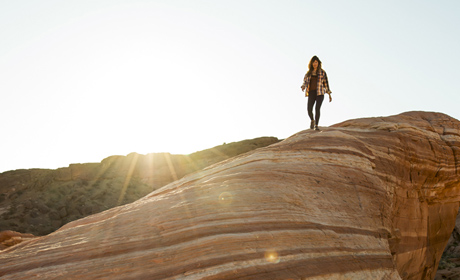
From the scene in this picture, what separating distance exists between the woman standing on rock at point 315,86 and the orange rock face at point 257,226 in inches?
46.5

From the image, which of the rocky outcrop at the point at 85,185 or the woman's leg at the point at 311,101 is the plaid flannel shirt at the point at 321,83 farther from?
the rocky outcrop at the point at 85,185

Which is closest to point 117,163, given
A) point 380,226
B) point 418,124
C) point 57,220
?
point 57,220

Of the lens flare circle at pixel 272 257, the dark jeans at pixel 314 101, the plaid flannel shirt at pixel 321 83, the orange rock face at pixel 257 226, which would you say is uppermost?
the plaid flannel shirt at pixel 321 83

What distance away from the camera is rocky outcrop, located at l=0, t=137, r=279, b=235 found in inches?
796

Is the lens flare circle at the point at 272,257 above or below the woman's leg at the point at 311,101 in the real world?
below

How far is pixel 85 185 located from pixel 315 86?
18.9 metres

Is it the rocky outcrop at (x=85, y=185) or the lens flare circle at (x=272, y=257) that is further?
the rocky outcrop at (x=85, y=185)

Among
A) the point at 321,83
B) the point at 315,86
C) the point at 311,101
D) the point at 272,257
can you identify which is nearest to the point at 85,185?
the point at 311,101

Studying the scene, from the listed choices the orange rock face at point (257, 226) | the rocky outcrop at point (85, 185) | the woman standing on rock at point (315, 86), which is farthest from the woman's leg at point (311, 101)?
the rocky outcrop at point (85, 185)

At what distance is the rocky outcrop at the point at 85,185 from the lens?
20.2 meters

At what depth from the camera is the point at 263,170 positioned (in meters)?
6.69

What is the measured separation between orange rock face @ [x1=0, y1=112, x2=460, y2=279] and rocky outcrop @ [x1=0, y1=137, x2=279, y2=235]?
1560cm

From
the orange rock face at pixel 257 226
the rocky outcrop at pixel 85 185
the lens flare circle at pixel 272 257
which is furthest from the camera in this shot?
the rocky outcrop at pixel 85 185

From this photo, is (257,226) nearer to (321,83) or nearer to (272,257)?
(272,257)
